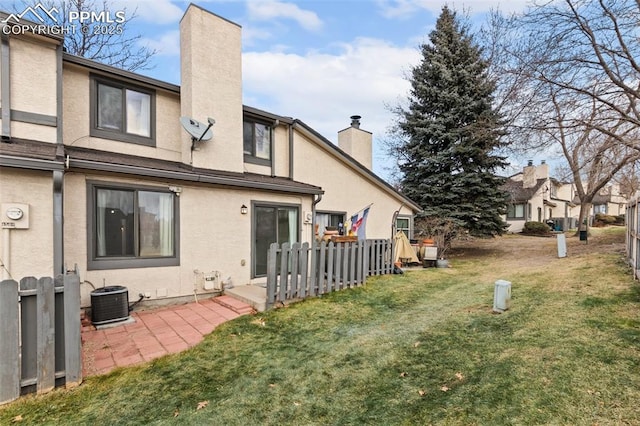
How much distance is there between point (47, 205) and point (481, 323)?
713 cm

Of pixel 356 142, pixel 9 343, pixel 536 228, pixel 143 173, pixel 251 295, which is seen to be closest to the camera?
pixel 9 343

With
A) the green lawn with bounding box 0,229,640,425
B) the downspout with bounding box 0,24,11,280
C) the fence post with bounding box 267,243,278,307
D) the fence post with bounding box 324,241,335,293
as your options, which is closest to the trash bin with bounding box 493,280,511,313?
the green lawn with bounding box 0,229,640,425

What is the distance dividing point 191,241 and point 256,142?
12.1ft

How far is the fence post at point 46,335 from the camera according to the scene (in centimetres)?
324

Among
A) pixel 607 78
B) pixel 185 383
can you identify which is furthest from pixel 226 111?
pixel 607 78

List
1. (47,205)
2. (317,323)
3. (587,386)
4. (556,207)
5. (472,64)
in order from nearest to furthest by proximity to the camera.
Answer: (587,386)
(47,205)
(317,323)
(472,64)
(556,207)

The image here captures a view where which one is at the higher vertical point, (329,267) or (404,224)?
(404,224)

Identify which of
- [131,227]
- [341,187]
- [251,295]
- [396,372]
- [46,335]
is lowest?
[396,372]

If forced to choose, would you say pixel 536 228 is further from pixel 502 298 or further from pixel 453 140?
pixel 502 298

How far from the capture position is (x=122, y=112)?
6840 mm

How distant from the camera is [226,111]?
7.84 meters

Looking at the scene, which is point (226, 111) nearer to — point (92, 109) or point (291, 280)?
point (92, 109)

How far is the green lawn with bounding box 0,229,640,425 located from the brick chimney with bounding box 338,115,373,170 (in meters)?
8.75

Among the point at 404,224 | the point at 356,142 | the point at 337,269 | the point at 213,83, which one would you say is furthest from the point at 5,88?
the point at 404,224
